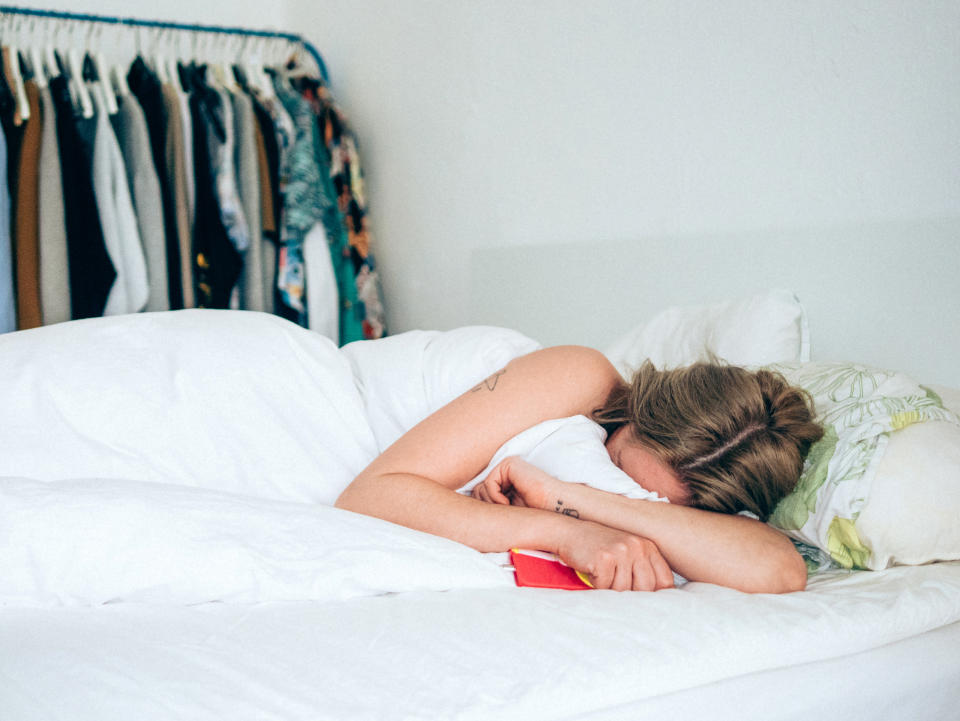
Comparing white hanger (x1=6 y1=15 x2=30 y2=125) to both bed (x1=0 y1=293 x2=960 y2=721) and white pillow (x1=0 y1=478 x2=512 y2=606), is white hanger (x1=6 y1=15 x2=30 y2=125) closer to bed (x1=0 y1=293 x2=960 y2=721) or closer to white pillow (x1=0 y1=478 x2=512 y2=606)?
bed (x1=0 y1=293 x2=960 y2=721)

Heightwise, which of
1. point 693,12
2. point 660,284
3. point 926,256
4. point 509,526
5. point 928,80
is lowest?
point 509,526

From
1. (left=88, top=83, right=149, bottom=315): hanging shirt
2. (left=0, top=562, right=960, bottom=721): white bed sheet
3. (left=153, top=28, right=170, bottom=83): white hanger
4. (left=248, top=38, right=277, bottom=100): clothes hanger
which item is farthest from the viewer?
(left=248, top=38, right=277, bottom=100): clothes hanger

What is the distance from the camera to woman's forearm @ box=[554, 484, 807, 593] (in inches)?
31.9

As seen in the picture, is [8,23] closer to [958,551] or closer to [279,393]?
[279,393]

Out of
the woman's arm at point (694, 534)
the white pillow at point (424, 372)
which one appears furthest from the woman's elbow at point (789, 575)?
the white pillow at point (424, 372)

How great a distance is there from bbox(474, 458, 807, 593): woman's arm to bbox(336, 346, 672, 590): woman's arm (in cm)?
3

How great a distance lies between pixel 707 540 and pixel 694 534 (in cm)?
1

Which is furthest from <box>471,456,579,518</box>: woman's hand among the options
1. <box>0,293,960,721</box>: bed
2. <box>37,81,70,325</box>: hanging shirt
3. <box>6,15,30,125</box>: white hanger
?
<box>6,15,30,125</box>: white hanger

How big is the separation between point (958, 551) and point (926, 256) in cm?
50

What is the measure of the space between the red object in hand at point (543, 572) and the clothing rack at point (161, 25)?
214cm

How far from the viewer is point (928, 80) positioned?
1.14 metres

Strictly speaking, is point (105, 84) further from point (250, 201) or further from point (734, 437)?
point (734, 437)

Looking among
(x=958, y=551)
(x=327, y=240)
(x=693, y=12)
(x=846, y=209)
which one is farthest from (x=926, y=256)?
(x=327, y=240)

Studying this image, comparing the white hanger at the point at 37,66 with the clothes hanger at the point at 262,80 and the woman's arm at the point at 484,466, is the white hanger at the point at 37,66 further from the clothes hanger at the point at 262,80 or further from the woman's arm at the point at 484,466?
the woman's arm at the point at 484,466
